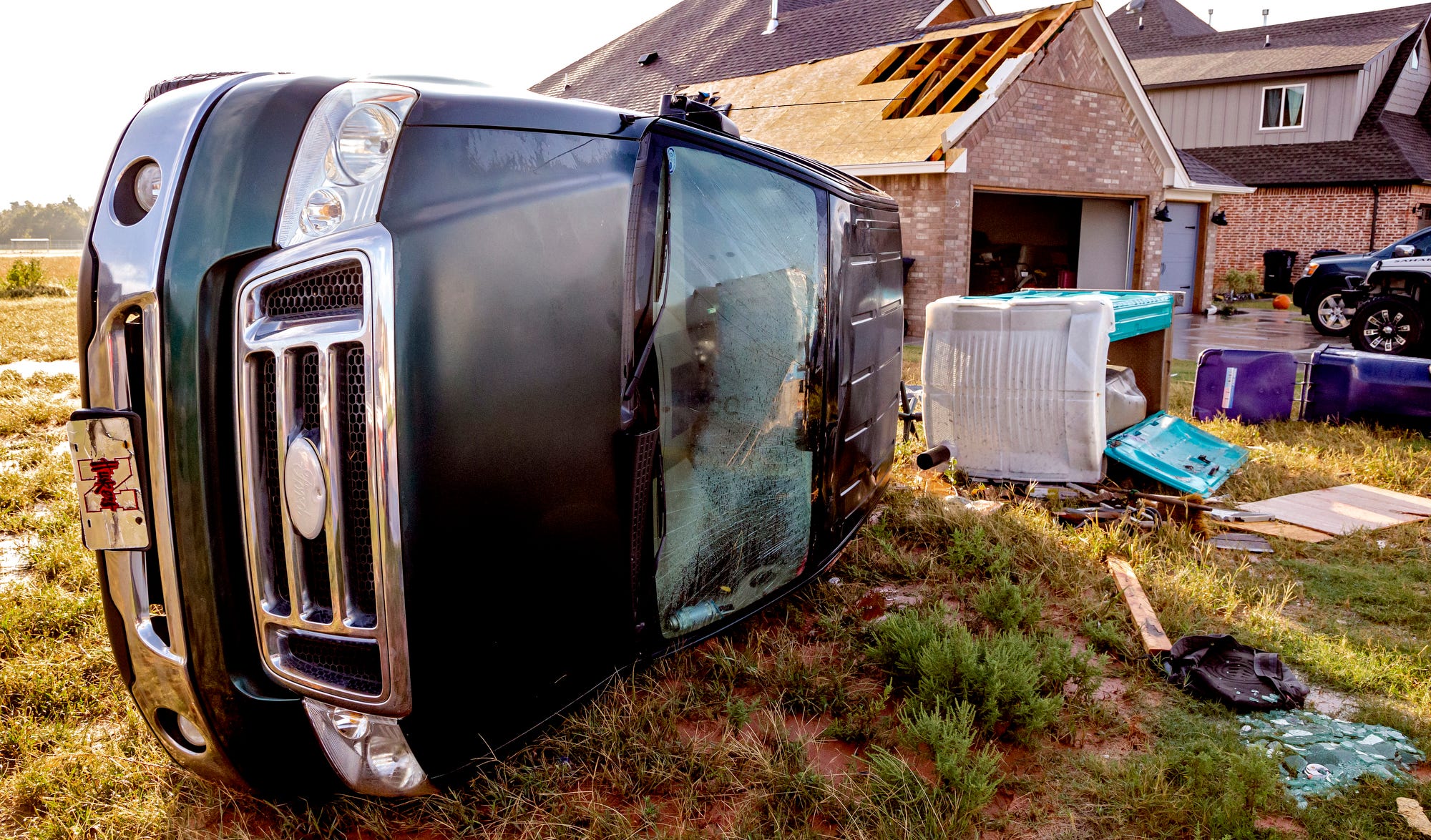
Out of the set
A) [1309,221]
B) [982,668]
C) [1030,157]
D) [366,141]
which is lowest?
Result: [982,668]

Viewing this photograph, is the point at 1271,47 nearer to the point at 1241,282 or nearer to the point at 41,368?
the point at 1241,282

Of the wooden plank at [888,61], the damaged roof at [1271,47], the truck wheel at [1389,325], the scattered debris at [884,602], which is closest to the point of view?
the scattered debris at [884,602]

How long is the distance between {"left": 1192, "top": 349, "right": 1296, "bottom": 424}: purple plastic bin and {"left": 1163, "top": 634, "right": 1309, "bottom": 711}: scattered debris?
16.5 ft

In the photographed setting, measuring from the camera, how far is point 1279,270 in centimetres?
2417

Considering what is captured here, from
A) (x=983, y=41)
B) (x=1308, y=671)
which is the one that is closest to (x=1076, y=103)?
(x=983, y=41)

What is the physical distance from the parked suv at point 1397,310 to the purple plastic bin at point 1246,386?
5651 mm

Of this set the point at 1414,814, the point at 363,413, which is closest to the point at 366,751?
the point at 363,413

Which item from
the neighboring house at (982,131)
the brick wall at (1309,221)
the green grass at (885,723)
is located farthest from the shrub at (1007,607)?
the brick wall at (1309,221)

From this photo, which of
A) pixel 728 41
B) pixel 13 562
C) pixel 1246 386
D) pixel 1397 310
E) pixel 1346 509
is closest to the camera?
pixel 13 562

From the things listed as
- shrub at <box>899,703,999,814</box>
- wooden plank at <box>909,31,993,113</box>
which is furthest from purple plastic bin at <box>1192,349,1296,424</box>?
wooden plank at <box>909,31,993,113</box>

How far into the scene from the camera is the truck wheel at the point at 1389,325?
12.1m

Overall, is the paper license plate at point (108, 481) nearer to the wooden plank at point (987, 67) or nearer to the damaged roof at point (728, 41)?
the wooden plank at point (987, 67)

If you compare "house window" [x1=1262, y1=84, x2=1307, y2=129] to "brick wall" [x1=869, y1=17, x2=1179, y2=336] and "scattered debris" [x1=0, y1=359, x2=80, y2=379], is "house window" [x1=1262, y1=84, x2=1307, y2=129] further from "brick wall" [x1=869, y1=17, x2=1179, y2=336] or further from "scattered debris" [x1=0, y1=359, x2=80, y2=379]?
"scattered debris" [x1=0, y1=359, x2=80, y2=379]

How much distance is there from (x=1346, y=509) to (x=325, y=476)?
5.69 m
